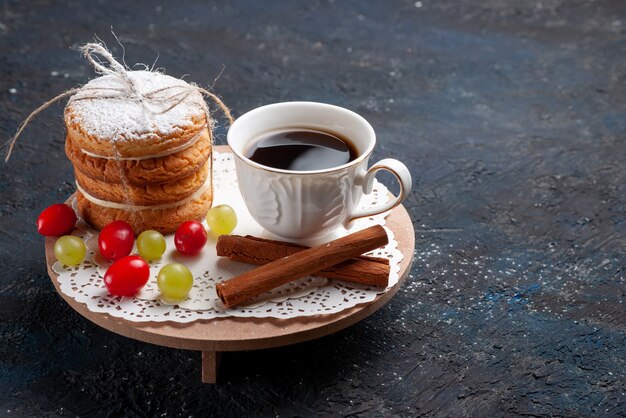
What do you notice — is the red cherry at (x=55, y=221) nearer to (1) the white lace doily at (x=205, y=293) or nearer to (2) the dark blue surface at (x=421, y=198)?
(1) the white lace doily at (x=205, y=293)

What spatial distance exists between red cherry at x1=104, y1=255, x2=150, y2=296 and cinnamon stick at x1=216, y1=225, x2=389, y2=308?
126 millimetres

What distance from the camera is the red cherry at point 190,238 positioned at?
1406 millimetres

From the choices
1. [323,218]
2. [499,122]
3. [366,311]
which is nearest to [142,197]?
[323,218]

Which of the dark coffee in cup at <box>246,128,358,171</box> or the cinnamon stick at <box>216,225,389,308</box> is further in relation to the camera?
the dark coffee in cup at <box>246,128,358,171</box>

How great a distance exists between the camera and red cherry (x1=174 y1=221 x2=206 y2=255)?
4.61 feet

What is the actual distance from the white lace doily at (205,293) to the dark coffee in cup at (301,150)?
15 centimetres

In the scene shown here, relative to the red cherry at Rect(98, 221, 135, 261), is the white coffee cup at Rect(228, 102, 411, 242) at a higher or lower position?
higher

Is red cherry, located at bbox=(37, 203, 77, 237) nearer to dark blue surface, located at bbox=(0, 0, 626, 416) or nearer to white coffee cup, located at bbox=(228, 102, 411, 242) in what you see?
dark blue surface, located at bbox=(0, 0, 626, 416)

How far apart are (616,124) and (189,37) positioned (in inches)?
48.5

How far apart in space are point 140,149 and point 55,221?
0.22 metres

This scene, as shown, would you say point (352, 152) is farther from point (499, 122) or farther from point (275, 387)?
point (499, 122)

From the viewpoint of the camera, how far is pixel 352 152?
1.47m

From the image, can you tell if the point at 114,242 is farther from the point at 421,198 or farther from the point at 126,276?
the point at 421,198

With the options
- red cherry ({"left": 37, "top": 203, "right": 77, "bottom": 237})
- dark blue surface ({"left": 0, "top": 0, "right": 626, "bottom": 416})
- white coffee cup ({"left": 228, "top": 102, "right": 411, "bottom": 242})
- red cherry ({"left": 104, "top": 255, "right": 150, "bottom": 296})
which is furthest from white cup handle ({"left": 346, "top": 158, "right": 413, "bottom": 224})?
red cherry ({"left": 37, "top": 203, "right": 77, "bottom": 237})
